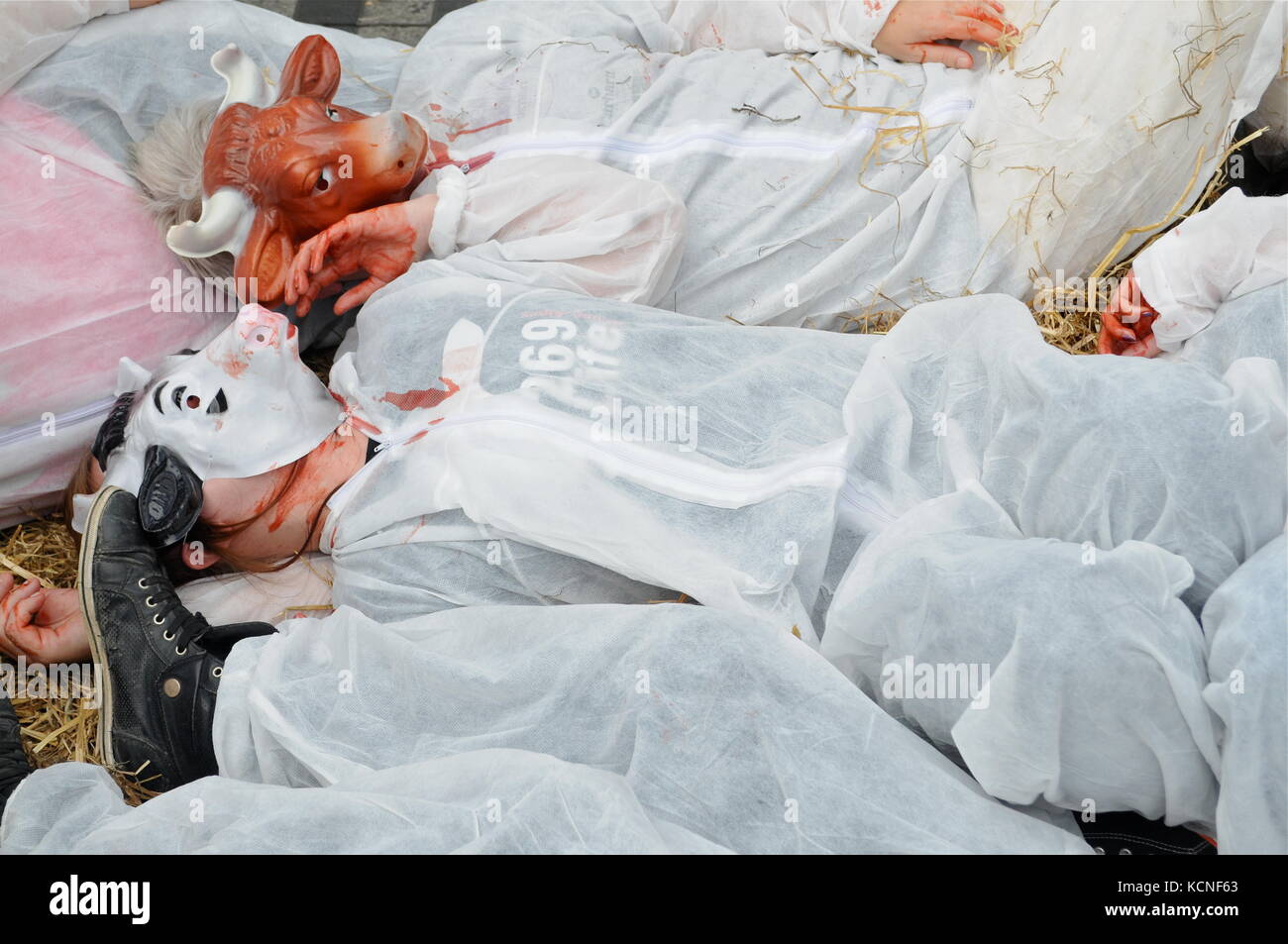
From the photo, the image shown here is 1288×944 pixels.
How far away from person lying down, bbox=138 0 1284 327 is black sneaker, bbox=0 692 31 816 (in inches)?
34.3

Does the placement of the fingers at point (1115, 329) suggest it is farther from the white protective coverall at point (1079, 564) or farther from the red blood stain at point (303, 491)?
the red blood stain at point (303, 491)

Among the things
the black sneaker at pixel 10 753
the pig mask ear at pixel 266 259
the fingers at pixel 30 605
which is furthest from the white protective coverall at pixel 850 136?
the black sneaker at pixel 10 753

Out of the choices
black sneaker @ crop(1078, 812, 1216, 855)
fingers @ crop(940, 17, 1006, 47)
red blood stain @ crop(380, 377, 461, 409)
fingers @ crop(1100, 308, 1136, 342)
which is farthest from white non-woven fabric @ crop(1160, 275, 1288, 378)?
red blood stain @ crop(380, 377, 461, 409)

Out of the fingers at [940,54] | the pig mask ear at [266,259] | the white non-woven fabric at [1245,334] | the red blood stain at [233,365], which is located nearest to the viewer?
the white non-woven fabric at [1245,334]

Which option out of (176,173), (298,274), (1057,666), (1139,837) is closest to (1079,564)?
(1057,666)

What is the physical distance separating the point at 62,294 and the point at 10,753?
0.86 meters

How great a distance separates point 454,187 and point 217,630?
929mm

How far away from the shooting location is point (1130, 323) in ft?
6.49

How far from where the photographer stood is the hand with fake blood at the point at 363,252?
7.35ft

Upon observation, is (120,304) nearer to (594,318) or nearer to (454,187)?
(454,187)

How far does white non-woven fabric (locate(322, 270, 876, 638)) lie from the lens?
6.08 ft

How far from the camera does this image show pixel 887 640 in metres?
1.69

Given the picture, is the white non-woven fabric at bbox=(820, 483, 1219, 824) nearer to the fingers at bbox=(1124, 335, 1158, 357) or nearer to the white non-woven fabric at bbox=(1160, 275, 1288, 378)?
the white non-woven fabric at bbox=(1160, 275, 1288, 378)

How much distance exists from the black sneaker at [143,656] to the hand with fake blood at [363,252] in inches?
20.5
